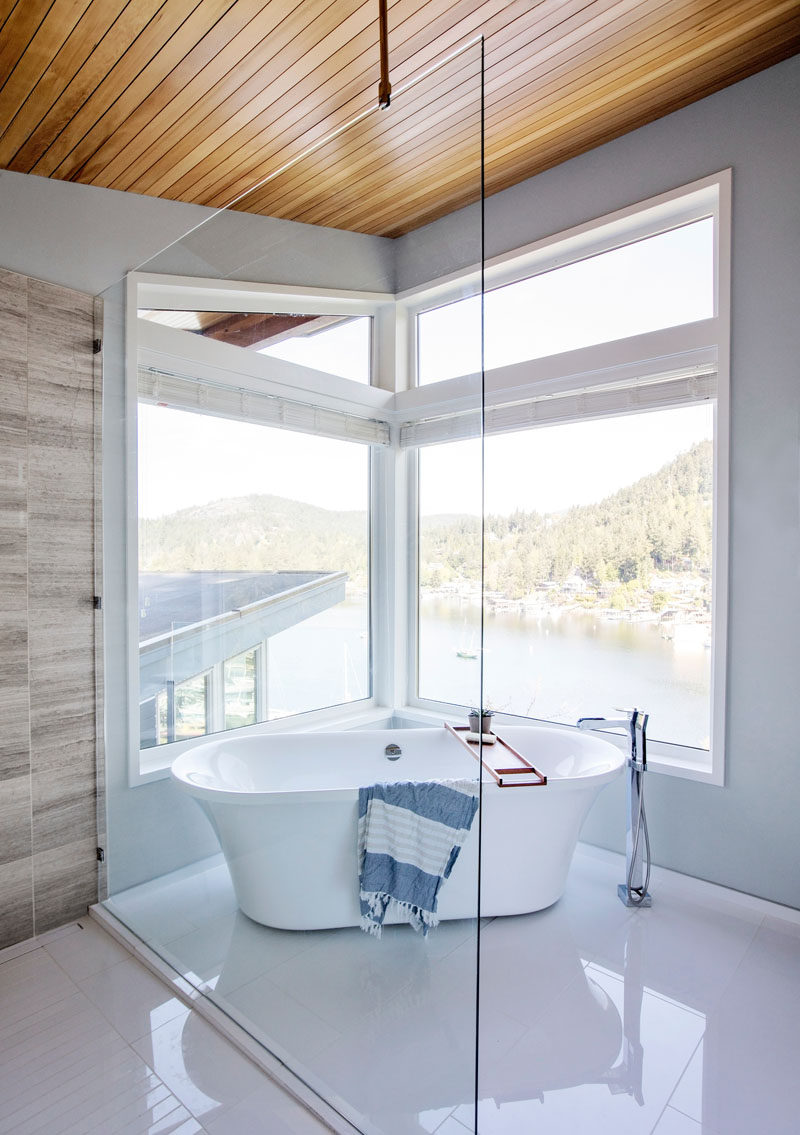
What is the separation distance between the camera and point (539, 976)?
218 centimetres

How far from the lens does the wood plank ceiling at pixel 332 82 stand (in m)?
1.75

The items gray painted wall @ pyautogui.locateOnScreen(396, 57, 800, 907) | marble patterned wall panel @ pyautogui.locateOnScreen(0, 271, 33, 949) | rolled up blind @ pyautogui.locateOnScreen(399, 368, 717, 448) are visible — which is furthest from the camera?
rolled up blind @ pyautogui.locateOnScreen(399, 368, 717, 448)

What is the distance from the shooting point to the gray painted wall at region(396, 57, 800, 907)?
2479 mm

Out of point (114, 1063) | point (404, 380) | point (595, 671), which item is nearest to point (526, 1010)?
point (114, 1063)

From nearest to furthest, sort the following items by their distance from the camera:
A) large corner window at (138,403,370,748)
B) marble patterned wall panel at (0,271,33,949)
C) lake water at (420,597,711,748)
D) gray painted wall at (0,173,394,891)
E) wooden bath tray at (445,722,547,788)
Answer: wooden bath tray at (445,722,547,788), large corner window at (138,403,370,748), gray painted wall at (0,173,394,891), marble patterned wall panel at (0,271,33,949), lake water at (420,597,711,748)

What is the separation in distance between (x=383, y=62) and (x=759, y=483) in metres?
1.99

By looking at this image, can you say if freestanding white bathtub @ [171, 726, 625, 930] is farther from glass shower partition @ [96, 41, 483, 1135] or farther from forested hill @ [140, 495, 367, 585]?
forested hill @ [140, 495, 367, 585]

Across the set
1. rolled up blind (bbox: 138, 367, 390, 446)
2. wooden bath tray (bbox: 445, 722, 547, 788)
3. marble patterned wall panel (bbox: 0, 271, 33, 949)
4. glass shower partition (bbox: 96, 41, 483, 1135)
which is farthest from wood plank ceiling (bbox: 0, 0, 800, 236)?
wooden bath tray (bbox: 445, 722, 547, 788)

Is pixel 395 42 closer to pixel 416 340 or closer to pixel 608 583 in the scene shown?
pixel 416 340

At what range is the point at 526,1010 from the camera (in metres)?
2.01

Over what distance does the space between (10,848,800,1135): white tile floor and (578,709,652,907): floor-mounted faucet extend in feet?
0.67

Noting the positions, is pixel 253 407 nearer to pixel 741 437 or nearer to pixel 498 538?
Result: pixel 498 538

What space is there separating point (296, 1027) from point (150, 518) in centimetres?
169

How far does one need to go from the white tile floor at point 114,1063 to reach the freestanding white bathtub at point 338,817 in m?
0.39
